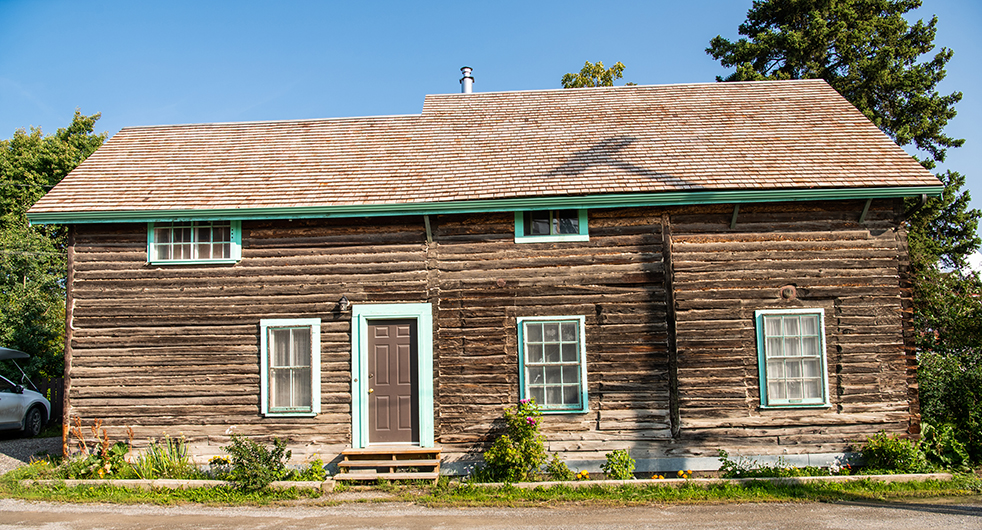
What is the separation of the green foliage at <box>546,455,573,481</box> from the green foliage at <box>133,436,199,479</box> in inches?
203

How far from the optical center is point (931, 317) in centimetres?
1223

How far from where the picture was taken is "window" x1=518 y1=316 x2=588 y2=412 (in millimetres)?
9289

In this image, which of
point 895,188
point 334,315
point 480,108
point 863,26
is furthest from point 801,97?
point 334,315

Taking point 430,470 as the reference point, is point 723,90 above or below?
above

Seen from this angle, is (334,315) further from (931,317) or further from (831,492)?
(931,317)

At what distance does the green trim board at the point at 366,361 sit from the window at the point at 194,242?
2.23m

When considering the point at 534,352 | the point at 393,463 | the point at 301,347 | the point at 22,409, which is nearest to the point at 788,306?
the point at 534,352

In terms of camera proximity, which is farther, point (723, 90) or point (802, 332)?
point (723, 90)

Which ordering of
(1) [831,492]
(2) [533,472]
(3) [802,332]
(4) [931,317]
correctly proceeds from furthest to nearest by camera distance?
(4) [931,317] < (3) [802,332] < (2) [533,472] < (1) [831,492]

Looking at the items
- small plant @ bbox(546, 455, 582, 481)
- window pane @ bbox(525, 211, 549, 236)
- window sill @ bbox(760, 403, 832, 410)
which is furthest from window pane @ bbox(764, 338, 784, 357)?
window pane @ bbox(525, 211, 549, 236)

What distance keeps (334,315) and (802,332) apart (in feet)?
23.3

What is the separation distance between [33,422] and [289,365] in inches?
334

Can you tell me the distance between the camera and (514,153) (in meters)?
10.9

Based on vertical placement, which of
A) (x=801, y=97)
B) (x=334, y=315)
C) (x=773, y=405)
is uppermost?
(x=801, y=97)
